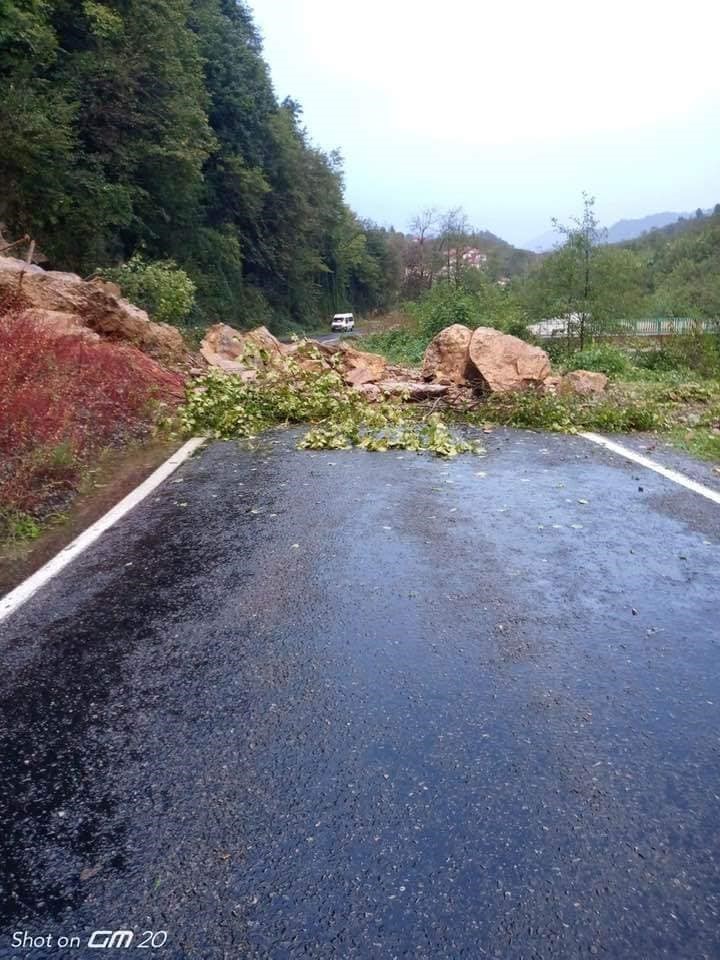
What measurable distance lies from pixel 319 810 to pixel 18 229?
2511cm

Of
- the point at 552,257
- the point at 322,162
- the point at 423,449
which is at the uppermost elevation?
the point at 322,162

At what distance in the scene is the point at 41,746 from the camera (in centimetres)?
287

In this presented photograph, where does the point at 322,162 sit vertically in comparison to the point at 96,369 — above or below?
above

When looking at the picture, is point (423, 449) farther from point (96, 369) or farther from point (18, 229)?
point (18, 229)

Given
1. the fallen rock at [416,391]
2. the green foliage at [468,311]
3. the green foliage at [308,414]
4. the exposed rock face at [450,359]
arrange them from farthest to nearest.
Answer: the green foliage at [468,311] < the exposed rock face at [450,359] < the fallen rock at [416,391] < the green foliage at [308,414]

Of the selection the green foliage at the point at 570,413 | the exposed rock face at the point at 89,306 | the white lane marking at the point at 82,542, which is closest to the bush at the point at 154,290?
the exposed rock face at the point at 89,306

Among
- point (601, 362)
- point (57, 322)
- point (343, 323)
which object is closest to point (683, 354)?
point (601, 362)

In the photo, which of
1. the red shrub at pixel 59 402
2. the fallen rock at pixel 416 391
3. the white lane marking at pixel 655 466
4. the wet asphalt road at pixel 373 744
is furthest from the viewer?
the fallen rock at pixel 416 391

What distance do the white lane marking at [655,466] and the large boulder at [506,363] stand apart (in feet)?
6.93

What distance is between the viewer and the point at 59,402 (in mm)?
8102

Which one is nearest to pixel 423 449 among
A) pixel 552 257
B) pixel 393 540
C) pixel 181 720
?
pixel 393 540

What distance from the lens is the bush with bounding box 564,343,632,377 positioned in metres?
17.5

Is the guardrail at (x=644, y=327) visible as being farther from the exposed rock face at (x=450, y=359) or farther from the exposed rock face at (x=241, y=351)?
the exposed rock face at (x=241, y=351)

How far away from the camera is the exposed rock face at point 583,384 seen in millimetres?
11516
